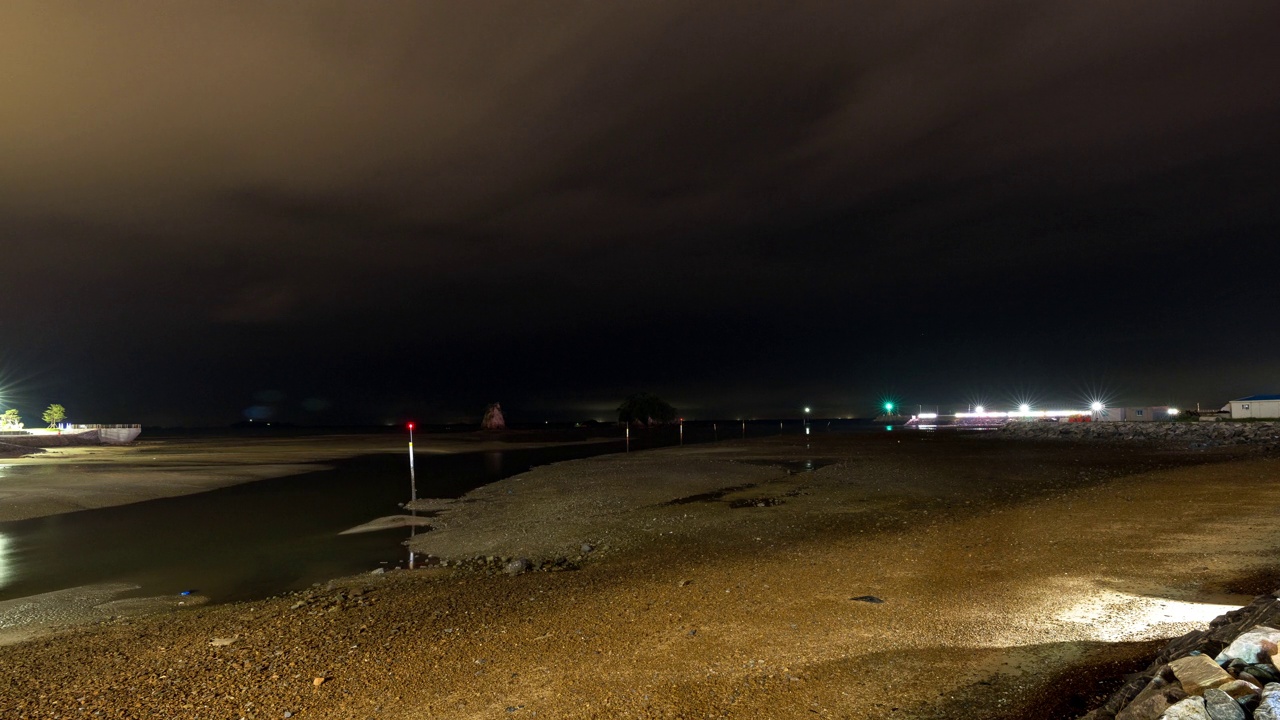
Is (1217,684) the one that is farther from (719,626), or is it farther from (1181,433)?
(1181,433)

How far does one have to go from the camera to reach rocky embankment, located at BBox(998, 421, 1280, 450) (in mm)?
42875

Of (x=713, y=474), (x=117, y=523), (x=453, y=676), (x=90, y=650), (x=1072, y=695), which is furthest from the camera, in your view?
(x=713, y=474)

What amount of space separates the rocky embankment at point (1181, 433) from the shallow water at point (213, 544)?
47.3 metres

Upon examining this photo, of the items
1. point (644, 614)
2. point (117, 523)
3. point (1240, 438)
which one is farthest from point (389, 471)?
point (1240, 438)

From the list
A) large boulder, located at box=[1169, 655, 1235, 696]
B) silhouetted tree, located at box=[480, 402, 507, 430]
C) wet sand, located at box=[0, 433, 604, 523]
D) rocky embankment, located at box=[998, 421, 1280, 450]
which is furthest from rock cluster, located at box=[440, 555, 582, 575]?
silhouetted tree, located at box=[480, 402, 507, 430]

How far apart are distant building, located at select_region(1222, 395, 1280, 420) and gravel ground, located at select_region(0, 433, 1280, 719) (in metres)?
71.2

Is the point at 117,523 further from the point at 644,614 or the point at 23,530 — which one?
the point at 644,614

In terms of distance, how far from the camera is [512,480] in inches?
1265

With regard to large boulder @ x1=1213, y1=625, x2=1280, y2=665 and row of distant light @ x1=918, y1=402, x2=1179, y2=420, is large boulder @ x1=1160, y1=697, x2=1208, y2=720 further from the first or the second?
row of distant light @ x1=918, y1=402, x2=1179, y2=420

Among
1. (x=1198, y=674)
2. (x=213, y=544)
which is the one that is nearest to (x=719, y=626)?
(x=1198, y=674)

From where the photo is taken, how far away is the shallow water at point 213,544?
44.4 ft

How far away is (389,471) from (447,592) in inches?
1320

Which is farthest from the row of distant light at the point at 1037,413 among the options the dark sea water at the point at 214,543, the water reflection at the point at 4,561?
the water reflection at the point at 4,561

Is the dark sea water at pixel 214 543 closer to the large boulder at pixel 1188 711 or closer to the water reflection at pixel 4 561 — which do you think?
the water reflection at pixel 4 561
